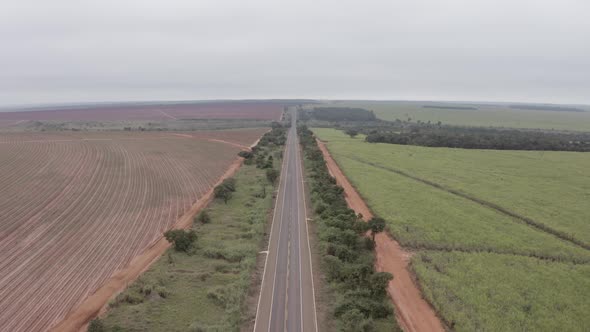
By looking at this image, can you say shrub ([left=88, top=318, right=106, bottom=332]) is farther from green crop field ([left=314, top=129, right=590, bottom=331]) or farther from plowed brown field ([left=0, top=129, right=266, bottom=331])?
green crop field ([left=314, top=129, right=590, bottom=331])

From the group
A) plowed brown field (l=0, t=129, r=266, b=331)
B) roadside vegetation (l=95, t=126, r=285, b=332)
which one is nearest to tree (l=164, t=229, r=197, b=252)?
roadside vegetation (l=95, t=126, r=285, b=332)

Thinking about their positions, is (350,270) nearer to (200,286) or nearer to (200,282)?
(200,286)

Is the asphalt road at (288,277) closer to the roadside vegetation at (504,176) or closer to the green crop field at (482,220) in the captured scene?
the green crop field at (482,220)

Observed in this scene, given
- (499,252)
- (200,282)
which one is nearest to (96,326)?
(200,282)

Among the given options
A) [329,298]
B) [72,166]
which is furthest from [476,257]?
[72,166]

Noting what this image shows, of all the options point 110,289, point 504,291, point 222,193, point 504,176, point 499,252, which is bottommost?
point 110,289

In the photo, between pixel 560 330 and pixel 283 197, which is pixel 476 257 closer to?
pixel 560 330
